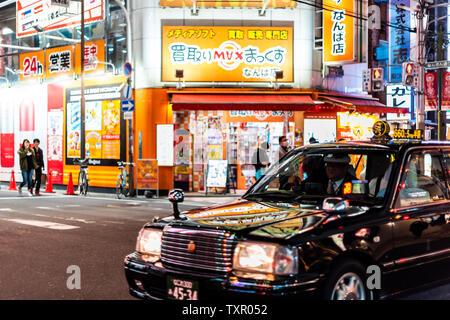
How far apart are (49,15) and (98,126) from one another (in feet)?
18.7

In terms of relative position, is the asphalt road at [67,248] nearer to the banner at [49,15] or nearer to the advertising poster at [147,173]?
the advertising poster at [147,173]

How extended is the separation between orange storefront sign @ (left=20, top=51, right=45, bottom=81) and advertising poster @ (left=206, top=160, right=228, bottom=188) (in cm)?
1044

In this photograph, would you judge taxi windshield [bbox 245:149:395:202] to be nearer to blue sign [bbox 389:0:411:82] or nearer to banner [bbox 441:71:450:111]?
banner [bbox 441:71:450:111]

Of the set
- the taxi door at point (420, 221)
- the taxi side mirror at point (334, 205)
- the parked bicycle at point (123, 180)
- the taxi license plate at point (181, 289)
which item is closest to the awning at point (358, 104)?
the parked bicycle at point (123, 180)

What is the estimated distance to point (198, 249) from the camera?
4.67 metres

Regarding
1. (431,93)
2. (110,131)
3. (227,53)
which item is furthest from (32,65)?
(431,93)

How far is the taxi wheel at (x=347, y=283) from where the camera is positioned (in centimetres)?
448

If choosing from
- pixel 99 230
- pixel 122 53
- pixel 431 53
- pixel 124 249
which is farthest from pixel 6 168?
pixel 431 53

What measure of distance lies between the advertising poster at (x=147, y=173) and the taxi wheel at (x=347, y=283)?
614 inches

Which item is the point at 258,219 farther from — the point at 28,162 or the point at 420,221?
the point at 28,162

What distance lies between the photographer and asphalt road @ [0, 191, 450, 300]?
6504mm

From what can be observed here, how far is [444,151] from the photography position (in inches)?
241
